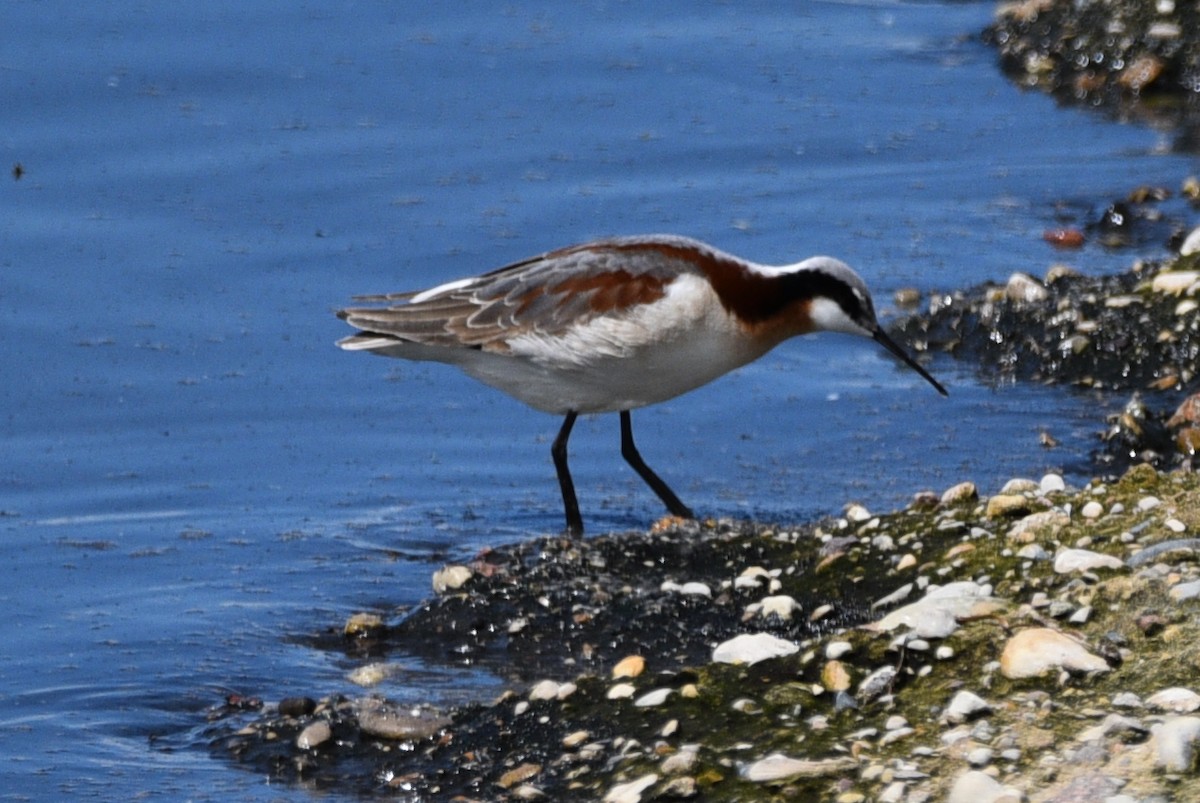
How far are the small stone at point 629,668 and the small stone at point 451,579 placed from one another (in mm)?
1441

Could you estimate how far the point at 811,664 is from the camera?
5.99 meters

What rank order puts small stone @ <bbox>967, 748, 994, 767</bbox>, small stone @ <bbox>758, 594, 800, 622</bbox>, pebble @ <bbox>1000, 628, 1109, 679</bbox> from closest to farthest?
small stone @ <bbox>967, 748, 994, 767</bbox>, pebble @ <bbox>1000, 628, 1109, 679</bbox>, small stone @ <bbox>758, 594, 800, 622</bbox>

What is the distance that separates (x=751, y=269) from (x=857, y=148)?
5.35 meters

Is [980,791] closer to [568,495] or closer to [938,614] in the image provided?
[938,614]

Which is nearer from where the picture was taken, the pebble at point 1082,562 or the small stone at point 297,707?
the pebble at point 1082,562

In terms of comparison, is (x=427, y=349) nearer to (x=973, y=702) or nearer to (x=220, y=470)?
(x=220, y=470)

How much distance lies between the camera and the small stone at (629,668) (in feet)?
20.9

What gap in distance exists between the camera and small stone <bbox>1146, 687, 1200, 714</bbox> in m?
5.24

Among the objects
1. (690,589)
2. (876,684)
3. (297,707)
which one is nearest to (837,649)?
(876,684)

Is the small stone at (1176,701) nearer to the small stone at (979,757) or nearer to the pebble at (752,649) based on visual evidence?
the small stone at (979,757)

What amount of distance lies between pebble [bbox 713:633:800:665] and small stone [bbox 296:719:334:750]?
126 cm

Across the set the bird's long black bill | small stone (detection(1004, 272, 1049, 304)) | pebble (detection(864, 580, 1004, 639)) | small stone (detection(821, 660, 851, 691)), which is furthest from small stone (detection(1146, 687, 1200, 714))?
small stone (detection(1004, 272, 1049, 304))

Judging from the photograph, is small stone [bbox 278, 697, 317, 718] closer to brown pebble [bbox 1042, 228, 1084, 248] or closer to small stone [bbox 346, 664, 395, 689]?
small stone [bbox 346, 664, 395, 689]

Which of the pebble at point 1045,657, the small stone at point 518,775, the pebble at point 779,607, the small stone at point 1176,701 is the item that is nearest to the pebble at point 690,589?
the pebble at point 779,607
